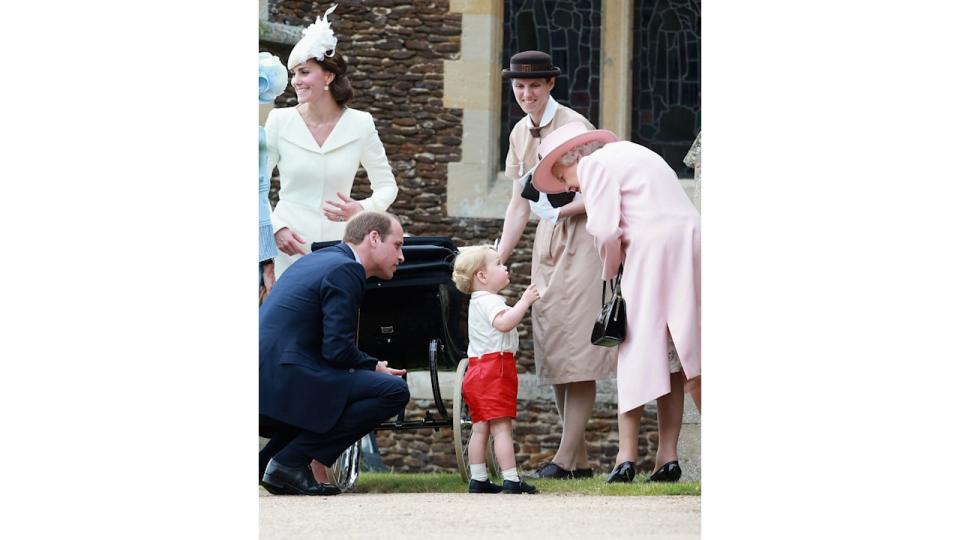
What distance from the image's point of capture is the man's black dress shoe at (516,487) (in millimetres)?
6537

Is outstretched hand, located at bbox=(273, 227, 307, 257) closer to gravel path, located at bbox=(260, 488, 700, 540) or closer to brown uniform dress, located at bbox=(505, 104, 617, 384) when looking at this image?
brown uniform dress, located at bbox=(505, 104, 617, 384)

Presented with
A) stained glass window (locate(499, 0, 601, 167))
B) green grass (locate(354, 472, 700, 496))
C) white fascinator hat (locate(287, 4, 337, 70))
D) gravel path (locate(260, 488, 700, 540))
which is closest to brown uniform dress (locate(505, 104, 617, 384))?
green grass (locate(354, 472, 700, 496))

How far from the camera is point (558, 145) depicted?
6.89 m

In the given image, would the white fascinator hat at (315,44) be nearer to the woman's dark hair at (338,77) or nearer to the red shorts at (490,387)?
the woman's dark hair at (338,77)

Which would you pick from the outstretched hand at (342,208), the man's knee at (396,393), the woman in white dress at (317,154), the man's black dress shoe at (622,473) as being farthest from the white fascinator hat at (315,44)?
the man's black dress shoe at (622,473)

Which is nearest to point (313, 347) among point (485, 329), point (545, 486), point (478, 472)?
point (485, 329)

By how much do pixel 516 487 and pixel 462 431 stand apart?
0.58m

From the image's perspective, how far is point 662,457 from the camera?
22.9 ft

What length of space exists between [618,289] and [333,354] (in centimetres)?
110

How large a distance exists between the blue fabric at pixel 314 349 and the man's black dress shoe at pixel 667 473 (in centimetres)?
121

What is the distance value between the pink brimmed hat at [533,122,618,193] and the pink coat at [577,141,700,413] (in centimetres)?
21

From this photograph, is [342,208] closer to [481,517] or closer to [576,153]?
[576,153]

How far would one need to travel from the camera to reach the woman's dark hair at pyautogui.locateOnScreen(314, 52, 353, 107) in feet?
24.1
